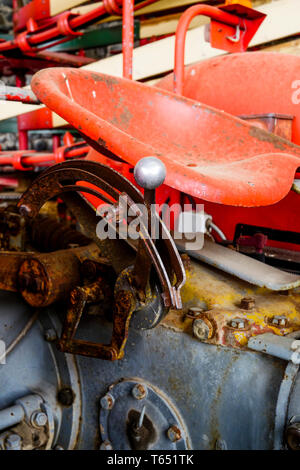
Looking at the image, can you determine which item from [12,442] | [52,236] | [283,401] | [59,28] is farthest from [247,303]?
[59,28]

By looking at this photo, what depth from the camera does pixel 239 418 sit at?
3.58ft

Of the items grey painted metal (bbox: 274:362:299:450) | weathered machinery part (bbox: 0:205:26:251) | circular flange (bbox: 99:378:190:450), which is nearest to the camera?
grey painted metal (bbox: 274:362:299:450)

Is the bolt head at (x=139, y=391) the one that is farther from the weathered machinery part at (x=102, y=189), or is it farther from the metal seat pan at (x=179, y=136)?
the metal seat pan at (x=179, y=136)

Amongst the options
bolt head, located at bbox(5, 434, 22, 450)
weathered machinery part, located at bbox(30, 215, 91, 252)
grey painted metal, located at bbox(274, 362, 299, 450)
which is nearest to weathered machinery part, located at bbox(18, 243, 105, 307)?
weathered machinery part, located at bbox(30, 215, 91, 252)

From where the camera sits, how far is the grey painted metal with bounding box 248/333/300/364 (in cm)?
99

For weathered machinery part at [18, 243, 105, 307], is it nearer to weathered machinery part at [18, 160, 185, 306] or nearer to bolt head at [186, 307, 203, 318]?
weathered machinery part at [18, 160, 185, 306]

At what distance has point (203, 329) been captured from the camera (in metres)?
1.10

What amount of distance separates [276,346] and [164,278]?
0.30 metres

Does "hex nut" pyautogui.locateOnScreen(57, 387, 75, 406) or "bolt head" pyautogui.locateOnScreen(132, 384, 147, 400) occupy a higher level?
"bolt head" pyautogui.locateOnScreen(132, 384, 147, 400)

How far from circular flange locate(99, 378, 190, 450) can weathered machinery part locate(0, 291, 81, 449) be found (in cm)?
18

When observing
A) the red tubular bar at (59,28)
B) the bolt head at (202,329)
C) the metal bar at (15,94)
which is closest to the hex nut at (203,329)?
the bolt head at (202,329)

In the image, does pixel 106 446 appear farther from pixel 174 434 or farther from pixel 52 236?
pixel 52 236
